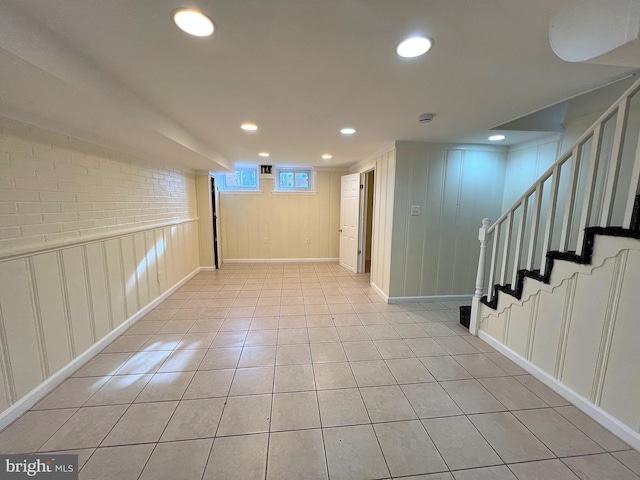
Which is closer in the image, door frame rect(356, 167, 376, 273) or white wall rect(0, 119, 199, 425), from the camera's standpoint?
white wall rect(0, 119, 199, 425)

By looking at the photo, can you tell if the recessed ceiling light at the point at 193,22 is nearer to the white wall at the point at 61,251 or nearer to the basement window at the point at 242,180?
the white wall at the point at 61,251

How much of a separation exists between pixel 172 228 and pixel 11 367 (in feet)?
8.46

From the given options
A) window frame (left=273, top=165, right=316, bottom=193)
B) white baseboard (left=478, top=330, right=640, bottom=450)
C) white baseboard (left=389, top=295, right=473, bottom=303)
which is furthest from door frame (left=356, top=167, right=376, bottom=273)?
white baseboard (left=478, top=330, right=640, bottom=450)

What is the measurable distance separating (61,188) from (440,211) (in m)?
3.92

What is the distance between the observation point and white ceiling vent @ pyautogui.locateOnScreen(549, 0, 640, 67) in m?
0.99

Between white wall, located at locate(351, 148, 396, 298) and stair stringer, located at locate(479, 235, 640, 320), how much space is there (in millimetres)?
1406

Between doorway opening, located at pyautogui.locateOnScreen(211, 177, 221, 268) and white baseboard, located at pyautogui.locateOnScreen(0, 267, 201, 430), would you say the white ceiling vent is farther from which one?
doorway opening, located at pyautogui.locateOnScreen(211, 177, 221, 268)

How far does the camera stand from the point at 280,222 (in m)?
5.94

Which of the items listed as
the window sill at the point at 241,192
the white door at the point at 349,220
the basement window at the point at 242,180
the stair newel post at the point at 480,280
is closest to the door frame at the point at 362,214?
the white door at the point at 349,220

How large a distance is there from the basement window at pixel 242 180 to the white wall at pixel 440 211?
3.54 metres

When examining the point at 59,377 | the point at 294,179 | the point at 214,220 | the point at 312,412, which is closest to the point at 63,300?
the point at 59,377

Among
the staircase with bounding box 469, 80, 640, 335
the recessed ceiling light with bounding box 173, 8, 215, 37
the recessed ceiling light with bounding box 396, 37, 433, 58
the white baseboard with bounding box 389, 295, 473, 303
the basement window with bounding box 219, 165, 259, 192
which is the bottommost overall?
the white baseboard with bounding box 389, 295, 473, 303

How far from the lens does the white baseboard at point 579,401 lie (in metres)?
1.46

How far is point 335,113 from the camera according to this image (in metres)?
2.21
